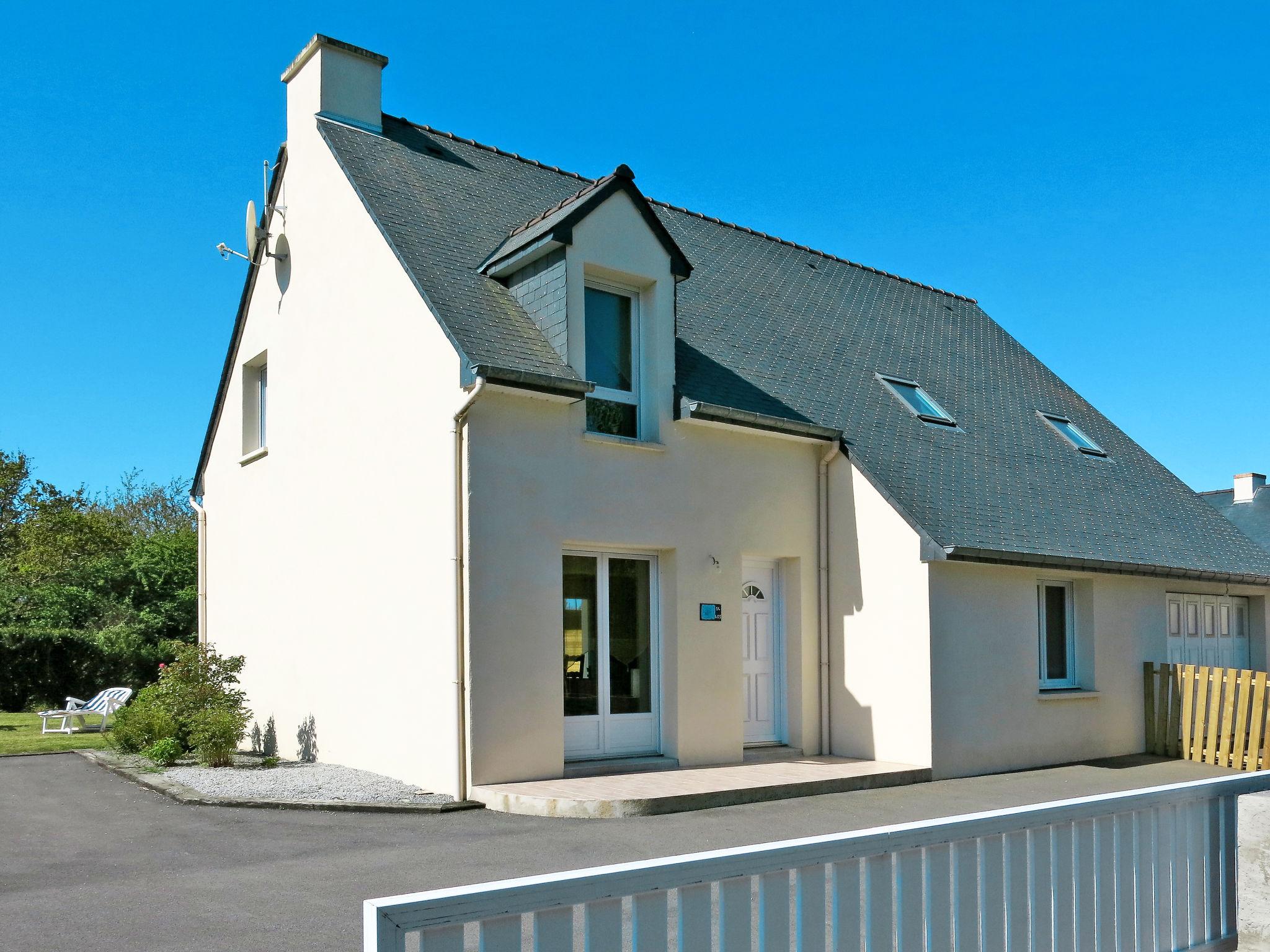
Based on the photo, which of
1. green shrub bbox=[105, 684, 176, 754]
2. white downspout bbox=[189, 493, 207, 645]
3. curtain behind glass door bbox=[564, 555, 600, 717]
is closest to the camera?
curtain behind glass door bbox=[564, 555, 600, 717]

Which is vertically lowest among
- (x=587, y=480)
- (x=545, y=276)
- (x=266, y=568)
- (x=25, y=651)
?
(x=25, y=651)

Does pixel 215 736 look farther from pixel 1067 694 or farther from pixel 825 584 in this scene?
pixel 1067 694

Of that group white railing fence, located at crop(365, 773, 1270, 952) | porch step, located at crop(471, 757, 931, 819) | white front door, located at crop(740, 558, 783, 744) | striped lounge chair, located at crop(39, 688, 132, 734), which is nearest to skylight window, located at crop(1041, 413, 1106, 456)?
white front door, located at crop(740, 558, 783, 744)

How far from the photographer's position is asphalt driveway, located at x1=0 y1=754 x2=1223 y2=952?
6.06 m

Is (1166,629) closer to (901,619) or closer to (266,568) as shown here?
(901,619)

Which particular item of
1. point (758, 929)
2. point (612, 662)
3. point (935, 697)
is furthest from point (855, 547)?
point (758, 929)

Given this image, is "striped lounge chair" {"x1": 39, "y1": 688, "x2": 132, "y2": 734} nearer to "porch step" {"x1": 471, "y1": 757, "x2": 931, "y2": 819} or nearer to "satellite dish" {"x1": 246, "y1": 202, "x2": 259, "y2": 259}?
"satellite dish" {"x1": 246, "y1": 202, "x2": 259, "y2": 259}

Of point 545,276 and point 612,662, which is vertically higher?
point 545,276

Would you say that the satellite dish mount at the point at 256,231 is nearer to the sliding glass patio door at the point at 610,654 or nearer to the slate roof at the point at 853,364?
the slate roof at the point at 853,364

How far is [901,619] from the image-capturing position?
12.3 m

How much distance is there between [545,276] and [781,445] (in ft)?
11.7

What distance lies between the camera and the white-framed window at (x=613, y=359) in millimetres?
11562

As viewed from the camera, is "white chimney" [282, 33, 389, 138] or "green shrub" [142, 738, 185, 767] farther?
"white chimney" [282, 33, 389, 138]

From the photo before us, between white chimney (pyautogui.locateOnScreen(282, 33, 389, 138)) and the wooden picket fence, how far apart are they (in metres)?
12.8
